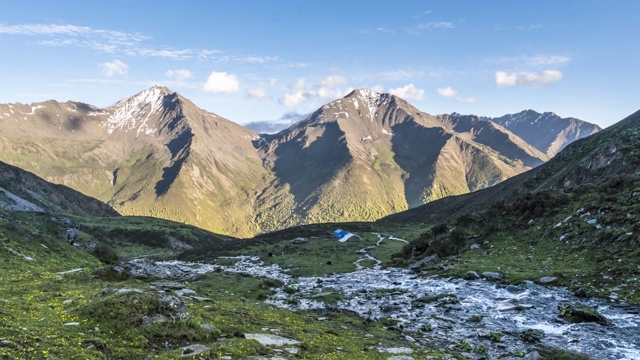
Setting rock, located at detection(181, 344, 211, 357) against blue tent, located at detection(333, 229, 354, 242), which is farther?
blue tent, located at detection(333, 229, 354, 242)

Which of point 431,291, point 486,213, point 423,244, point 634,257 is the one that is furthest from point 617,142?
point 431,291

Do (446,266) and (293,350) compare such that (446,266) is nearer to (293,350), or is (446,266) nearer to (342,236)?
(293,350)

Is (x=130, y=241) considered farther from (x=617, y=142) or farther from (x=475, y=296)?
(x=617, y=142)

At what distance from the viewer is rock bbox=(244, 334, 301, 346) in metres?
20.3

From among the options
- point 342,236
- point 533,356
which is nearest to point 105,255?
point 533,356

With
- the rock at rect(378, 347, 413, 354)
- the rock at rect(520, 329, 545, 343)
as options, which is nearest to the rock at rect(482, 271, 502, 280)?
the rock at rect(520, 329, 545, 343)

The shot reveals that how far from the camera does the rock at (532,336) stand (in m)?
25.1

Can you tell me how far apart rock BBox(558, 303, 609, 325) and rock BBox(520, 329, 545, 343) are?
365 centimetres

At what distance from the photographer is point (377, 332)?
2695 cm

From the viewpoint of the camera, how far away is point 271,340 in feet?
68.4

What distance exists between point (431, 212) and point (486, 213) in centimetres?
11997

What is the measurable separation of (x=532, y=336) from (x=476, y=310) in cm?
698

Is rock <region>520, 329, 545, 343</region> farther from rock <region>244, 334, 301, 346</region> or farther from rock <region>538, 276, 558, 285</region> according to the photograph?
rock <region>244, 334, 301, 346</region>

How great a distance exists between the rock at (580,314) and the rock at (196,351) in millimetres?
25925
